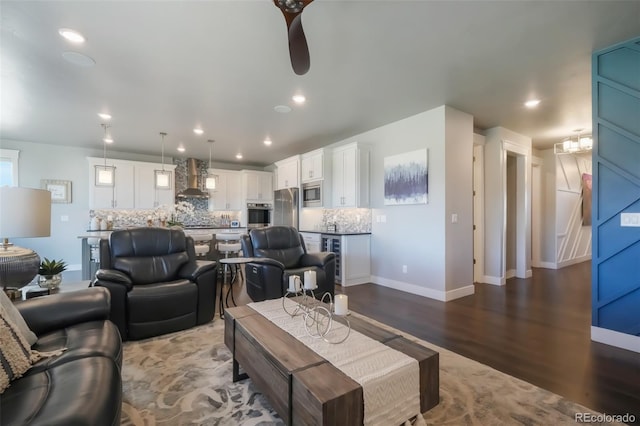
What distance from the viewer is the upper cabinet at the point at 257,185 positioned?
779 centimetres

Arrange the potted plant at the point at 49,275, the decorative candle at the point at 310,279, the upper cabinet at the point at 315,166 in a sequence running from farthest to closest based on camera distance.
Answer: the upper cabinet at the point at 315,166 < the potted plant at the point at 49,275 < the decorative candle at the point at 310,279

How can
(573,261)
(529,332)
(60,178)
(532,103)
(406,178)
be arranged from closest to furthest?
(529,332) → (532,103) → (406,178) → (60,178) → (573,261)

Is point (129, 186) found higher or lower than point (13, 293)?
higher

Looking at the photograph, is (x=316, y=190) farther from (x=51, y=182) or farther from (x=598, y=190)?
(x=51, y=182)

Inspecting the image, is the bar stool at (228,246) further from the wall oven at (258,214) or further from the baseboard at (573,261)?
the baseboard at (573,261)

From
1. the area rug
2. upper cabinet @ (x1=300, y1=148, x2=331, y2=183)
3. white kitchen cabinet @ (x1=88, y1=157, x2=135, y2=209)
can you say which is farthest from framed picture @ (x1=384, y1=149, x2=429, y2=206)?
white kitchen cabinet @ (x1=88, y1=157, x2=135, y2=209)

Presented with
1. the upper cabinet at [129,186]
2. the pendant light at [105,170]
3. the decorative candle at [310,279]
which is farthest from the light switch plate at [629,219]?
the pendant light at [105,170]

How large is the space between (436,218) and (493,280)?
6.38 feet

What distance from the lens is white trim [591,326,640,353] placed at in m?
Answer: 2.48

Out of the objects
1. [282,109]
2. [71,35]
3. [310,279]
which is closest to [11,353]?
[310,279]

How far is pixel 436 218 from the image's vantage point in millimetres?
4090

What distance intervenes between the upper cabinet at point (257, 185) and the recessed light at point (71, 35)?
5.34 metres

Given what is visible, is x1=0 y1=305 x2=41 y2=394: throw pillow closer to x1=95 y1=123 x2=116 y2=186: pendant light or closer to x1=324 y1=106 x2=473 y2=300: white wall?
x1=324 y1=106 x2=473 y2=300: white wall

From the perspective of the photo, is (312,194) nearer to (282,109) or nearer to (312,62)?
(282,109)
